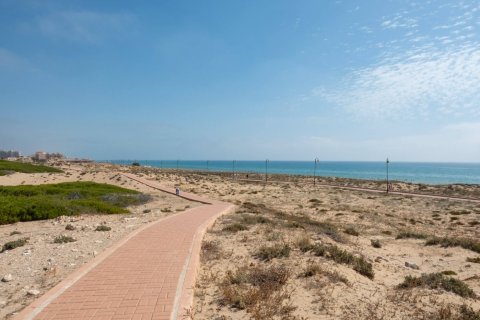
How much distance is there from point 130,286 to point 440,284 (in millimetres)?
6473

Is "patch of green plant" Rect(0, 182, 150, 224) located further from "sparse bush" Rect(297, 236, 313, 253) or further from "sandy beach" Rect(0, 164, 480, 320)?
"sparse bush" Rect(297, 236, 313, 253)

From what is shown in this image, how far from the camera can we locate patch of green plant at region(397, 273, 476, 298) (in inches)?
261

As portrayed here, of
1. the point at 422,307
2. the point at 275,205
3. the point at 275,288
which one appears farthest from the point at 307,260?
the point at 275,205

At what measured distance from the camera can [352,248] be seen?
10281mm

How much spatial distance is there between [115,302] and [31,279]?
8.98 ft

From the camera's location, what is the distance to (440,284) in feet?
23.0

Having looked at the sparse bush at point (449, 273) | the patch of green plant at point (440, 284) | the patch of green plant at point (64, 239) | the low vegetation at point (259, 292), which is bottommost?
the sparse bush at point (449, 273)

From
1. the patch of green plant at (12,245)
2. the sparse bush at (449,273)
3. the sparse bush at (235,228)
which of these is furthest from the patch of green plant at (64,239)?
the sparse bush at (449,273)

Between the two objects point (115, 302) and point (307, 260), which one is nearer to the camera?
point (115, 302)

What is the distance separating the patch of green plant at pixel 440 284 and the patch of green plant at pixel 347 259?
809 mm

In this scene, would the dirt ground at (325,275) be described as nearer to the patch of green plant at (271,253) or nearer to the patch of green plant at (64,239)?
the patch of green plant at (271,253)

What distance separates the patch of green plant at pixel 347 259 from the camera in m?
7.66

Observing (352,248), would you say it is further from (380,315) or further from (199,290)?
(199,290)

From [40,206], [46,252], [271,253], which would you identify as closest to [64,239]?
[46,252]
